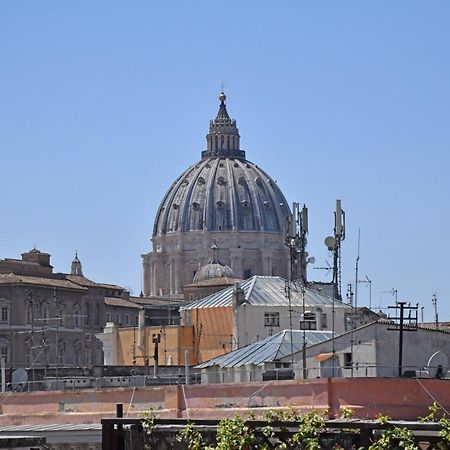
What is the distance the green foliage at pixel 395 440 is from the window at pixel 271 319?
37952 mm

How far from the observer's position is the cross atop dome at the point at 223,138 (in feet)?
536

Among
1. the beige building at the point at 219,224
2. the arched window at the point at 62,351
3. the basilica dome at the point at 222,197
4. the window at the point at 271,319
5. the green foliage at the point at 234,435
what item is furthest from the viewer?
the basilica dome at the point at 222,197

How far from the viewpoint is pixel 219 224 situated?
153750mm

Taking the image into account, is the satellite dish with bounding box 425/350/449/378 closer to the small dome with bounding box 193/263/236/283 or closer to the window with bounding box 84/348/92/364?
the window with bounding box 84/348/92/364

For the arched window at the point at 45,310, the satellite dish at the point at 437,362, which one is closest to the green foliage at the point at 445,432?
the satellite dish at the point at 437,362

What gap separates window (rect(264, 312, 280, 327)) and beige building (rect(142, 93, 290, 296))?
300 ft

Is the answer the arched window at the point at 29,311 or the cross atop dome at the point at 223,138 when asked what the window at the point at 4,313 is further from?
the cross atop dome at the point at 223,138

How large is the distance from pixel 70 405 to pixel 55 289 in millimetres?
61600

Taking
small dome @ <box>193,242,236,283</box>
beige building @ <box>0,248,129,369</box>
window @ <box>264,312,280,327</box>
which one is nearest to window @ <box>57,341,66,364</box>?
beige building @ <box>0,248,129,369</box>

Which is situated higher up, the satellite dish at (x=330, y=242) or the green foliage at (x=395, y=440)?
the satellite dish at (x=330, y=242)

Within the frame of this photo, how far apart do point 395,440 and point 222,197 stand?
14191 cm

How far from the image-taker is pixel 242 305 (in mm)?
53375

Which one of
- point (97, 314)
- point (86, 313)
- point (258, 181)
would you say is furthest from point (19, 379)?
point (258, 181)

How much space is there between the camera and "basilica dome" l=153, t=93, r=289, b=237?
6073 inches
